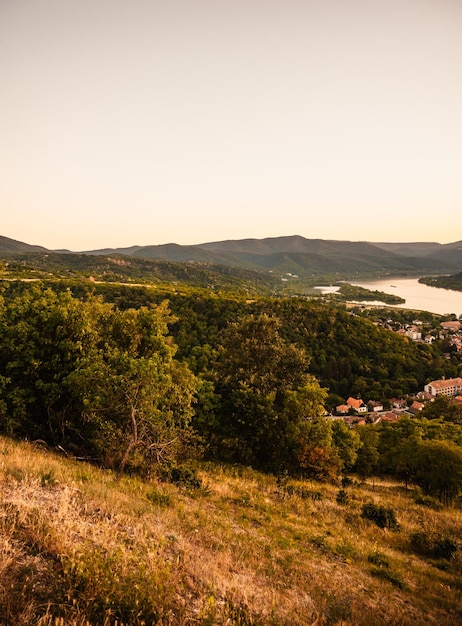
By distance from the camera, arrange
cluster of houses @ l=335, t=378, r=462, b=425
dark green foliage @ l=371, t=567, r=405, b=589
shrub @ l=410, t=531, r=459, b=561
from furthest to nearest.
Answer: cluster of houses @ l=335, t=378, r=462, b=425 < shrub @ l=410, t=531, r=459, b=561 < dark green foliage @ l=371, t=567, r=405, b=589

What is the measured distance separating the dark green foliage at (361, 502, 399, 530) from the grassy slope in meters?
0.39

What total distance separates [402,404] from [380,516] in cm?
8411

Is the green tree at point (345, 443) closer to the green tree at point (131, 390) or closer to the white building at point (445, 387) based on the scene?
the green tree at point (131, 390)

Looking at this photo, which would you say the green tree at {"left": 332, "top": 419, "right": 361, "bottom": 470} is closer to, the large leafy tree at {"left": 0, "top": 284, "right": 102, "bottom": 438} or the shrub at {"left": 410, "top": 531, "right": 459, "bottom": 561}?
the shrub at {"left": 410, "top": 531, "right": 459, "bottom": 561}

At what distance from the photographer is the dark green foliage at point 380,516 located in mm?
13164

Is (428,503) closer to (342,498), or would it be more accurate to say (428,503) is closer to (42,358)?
(342,498)

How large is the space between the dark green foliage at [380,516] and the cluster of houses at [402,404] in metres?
66.1

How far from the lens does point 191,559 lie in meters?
6.25

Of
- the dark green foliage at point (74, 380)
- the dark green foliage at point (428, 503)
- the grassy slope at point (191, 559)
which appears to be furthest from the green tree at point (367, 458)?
the dark green foliage at point (74, 380)

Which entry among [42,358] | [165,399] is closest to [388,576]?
[165,399]

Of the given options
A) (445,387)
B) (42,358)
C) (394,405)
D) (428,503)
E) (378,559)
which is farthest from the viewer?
(445,387)

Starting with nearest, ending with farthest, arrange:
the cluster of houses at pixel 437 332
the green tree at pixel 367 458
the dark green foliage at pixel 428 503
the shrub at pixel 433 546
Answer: the shrub at pixel 433 546, the dark green foliage at pixel 428 503, the green tree at pixel 367 458, the cluster of houses at pixel 437 332

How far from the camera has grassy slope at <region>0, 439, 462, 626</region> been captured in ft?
14.3

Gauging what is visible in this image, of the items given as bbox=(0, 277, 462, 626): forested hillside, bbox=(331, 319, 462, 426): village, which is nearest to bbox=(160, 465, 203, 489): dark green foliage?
bbox=(0, 277, 462, 626): forested hillside
